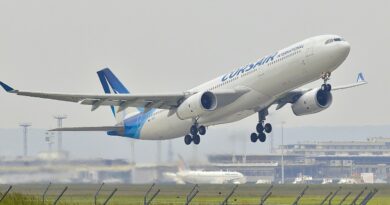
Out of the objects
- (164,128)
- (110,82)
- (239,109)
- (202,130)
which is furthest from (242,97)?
(110,82)

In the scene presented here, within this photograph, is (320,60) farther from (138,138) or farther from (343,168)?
(343,168)

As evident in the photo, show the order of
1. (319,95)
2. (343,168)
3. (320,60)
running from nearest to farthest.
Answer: (320,60) < (319,95) < (343,168)

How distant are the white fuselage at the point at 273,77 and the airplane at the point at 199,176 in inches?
455

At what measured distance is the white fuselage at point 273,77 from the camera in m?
64.9

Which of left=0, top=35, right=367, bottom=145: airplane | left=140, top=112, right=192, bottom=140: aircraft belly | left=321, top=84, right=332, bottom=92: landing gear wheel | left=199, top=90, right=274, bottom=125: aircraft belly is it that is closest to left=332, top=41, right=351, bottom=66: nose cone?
left=0, top=35, right=367, bottom=145: airplane

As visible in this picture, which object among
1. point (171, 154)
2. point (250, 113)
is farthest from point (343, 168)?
point (250, 113)

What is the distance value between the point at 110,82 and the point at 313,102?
69.3 ft

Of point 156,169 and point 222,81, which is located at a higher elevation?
point 222,81

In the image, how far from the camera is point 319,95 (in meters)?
72.6

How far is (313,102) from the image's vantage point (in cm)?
7269

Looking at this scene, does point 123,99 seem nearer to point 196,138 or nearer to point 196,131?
point 196,131

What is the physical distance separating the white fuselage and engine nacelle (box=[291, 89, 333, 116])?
2227mm

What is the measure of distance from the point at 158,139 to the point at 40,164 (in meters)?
9.62

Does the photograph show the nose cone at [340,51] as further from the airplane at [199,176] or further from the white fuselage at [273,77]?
the airplane at [199,176]
